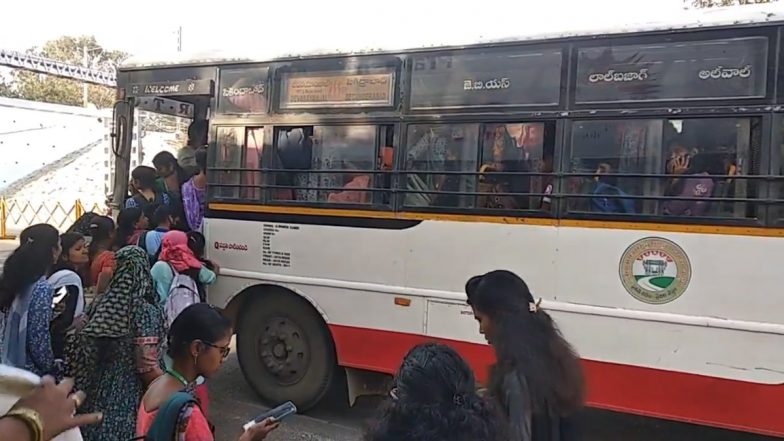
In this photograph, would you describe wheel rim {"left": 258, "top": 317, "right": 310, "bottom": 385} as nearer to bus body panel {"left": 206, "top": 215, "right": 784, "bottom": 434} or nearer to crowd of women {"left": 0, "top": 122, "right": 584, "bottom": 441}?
bus body panel {"left": 206, "top": 215, "right": 784, "bottom": 434}

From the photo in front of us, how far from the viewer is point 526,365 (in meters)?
2.38

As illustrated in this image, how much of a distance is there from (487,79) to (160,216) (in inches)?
105

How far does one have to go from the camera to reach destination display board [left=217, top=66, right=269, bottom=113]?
543 cm

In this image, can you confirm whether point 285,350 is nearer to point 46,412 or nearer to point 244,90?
point 244,90

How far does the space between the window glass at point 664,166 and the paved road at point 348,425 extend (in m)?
1.68

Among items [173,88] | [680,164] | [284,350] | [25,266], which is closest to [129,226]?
[173,88]

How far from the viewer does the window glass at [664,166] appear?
12.9 feet

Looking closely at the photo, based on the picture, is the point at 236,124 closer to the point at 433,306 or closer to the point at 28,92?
the point at 433,306

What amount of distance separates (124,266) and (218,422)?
2.52 meters

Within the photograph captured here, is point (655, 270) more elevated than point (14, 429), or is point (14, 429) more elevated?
point (655, 270)

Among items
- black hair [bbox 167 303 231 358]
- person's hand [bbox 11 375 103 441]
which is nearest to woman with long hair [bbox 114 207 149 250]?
black hair [bbox 167 303 231 358]

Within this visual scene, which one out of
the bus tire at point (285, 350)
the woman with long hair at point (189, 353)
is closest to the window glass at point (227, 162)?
the bus tire at point (285, 350)

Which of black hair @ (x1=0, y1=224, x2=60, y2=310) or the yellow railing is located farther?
the yellow railing

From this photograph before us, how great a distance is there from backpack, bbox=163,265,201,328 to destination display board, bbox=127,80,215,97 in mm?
1697
